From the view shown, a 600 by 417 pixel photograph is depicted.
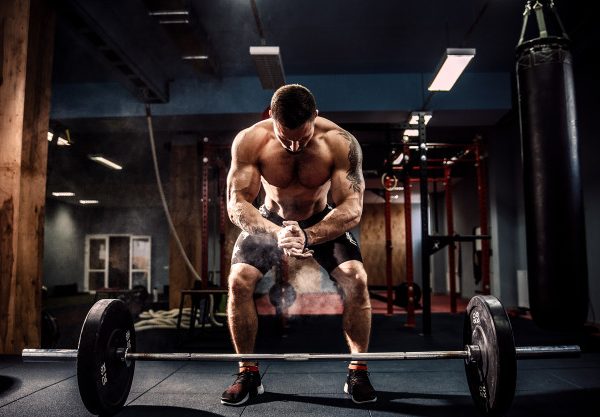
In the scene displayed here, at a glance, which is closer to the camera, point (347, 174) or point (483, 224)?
point (347, 174)

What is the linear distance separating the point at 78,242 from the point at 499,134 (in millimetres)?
11501

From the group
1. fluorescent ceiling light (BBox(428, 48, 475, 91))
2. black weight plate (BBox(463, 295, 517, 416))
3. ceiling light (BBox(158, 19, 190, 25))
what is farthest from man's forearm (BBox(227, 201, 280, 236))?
fluorescent ceiling light (BBox(428, 48, 475, 91))

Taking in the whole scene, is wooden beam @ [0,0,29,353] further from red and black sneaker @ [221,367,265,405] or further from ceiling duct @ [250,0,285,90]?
red and black sneaker @ [221,367,265,405]

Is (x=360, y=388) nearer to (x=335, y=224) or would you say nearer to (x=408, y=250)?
(x=335, y=224)

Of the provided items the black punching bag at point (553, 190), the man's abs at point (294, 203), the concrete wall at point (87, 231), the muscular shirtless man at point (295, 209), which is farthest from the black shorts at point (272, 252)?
the concrete wall at point (87, 231)

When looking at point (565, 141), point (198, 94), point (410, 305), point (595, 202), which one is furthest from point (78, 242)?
point (565, 141)

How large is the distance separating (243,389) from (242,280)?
433 millimetres

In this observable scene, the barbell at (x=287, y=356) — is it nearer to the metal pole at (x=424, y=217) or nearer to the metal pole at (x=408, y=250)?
the metal pole at (x=424, y=217)

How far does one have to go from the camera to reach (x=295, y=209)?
6.96 feet

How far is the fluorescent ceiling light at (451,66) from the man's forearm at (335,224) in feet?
8.05

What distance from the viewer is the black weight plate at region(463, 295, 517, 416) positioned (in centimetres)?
141

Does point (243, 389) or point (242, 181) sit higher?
point (242, 181)

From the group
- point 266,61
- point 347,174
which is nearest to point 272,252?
point 347,174

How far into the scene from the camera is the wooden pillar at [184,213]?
614 centimetres
